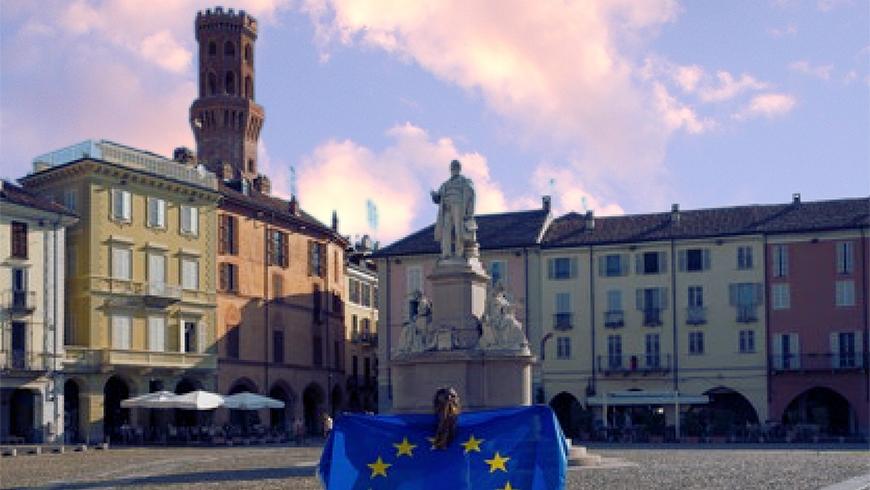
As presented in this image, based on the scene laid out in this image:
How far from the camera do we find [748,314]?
64375mm

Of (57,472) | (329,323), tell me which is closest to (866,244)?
(329,323)

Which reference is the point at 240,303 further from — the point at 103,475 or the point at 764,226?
the point at 103,475

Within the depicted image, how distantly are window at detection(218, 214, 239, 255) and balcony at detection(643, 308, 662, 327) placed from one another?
2132cm

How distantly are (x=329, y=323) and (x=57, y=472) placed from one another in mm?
44601

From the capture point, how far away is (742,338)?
211 ft

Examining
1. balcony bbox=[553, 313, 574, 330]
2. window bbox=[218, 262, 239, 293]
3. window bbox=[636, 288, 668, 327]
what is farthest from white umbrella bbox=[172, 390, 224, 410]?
window bbox=[636, 288, 668, 327]

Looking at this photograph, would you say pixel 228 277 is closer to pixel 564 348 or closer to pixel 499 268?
pixel 499 268

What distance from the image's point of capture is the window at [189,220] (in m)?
64.4

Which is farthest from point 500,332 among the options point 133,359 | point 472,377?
point 133,359

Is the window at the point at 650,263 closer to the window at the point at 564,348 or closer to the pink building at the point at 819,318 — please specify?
the window at the point at 564,348

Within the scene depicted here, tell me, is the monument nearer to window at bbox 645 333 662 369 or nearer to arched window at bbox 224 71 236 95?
window at bbox 645 333 662 369

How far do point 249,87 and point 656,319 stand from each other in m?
39.6

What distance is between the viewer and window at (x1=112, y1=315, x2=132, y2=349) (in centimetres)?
5922


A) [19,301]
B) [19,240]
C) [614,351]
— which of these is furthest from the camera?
[614,351]
